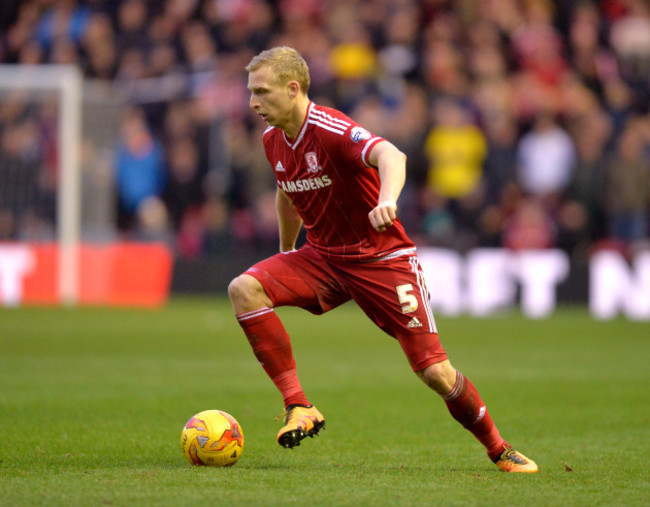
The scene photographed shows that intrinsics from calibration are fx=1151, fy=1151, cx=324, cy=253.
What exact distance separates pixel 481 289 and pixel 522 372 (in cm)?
701

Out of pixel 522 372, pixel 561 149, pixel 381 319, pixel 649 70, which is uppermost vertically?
pixel 649 70

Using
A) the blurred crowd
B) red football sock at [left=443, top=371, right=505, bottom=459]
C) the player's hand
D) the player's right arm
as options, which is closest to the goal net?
the blurred crowd

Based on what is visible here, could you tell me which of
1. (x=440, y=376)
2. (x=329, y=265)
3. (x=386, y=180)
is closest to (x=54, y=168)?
(x=329, y=265)

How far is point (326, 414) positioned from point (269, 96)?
10.1 ft

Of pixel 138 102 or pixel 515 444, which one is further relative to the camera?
pixel 138 102

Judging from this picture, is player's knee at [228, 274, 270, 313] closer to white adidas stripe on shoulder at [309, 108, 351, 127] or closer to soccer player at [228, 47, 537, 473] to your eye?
soccer player at [228, 47, 537, 473]

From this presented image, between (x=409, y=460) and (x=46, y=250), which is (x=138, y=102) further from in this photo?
(x=409, y=460)

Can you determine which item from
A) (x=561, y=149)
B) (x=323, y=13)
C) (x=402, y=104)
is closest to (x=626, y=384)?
(x=561, y=149)

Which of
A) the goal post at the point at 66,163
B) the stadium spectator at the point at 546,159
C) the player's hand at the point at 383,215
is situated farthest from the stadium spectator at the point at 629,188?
the player's hand at the point at 383,215

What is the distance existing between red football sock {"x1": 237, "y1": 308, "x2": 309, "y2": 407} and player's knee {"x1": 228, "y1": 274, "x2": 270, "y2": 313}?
0.12 feet

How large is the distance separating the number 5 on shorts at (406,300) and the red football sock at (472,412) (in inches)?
16.3

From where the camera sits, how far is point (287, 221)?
662 centimetres

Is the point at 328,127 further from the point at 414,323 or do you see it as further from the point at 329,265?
the point at 414,323

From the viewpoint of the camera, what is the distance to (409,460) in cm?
627
